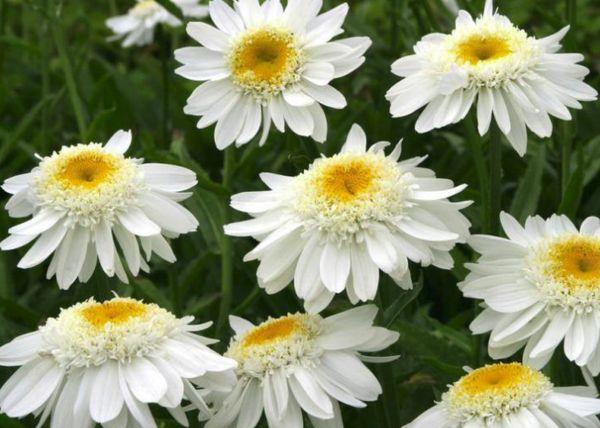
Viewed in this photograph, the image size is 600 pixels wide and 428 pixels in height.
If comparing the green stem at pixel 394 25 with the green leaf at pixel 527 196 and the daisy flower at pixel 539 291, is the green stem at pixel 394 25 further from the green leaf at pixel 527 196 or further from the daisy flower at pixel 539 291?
the daisy flower at pixel 539 291

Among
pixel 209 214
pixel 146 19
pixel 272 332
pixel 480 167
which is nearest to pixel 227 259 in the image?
pixel 209 214

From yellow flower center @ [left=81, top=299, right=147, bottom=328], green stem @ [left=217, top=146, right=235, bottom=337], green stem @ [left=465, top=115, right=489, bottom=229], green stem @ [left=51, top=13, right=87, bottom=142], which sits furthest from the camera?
green stem @ [left=51, top=13, right=87, bottom=142]

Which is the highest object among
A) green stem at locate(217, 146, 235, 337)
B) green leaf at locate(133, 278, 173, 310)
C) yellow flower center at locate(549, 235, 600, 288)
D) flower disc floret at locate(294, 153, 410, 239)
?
flower disc floret at locate(294, 153, 410, 239)

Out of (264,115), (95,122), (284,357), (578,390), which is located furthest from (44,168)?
(578,390)

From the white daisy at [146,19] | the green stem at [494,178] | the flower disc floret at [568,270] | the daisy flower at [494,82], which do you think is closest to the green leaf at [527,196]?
the green stem at [494,178]

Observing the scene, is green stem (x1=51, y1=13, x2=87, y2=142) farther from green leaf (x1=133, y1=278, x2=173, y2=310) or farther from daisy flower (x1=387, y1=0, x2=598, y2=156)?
daisy flower (x1=387, y1=0, x2=598, y2=156)

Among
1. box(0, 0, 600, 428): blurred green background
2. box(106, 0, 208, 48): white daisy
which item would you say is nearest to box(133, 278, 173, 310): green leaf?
box(0, 0, 600, 428): blurred green background
